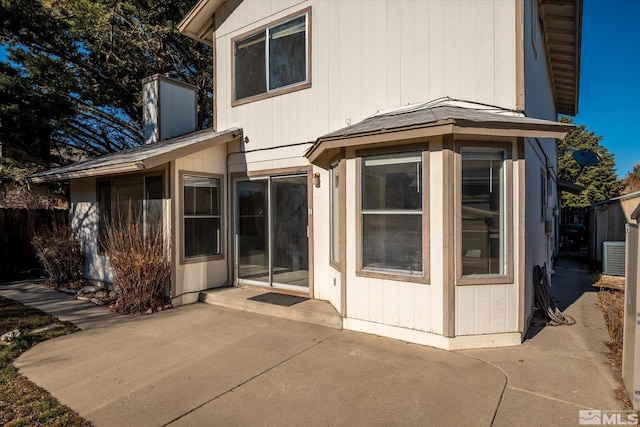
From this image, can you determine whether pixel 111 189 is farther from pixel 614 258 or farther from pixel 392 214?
pixel 614 258

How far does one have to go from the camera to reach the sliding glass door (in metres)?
6.59

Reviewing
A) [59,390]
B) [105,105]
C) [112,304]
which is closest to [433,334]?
[59,390]

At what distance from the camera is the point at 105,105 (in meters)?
13.5

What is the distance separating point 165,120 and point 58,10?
256 inches

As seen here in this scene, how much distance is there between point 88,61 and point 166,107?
6.62 meters

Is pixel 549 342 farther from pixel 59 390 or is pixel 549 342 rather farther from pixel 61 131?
pixel 61 131

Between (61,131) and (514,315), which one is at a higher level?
(61,131)

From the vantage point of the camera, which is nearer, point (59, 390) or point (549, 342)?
point (59, 390)

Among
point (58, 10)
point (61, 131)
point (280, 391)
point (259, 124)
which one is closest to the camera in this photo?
point (280, 391)

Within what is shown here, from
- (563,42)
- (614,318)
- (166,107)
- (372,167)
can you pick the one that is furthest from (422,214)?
(166,107)

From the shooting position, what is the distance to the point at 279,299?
20.6 feet

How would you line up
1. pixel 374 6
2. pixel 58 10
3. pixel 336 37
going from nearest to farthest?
pixel 374 6
pixel 336 37
pixel 58 10

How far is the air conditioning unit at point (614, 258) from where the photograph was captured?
892cm

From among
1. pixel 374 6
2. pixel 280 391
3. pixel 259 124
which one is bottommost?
pixel 280 391
